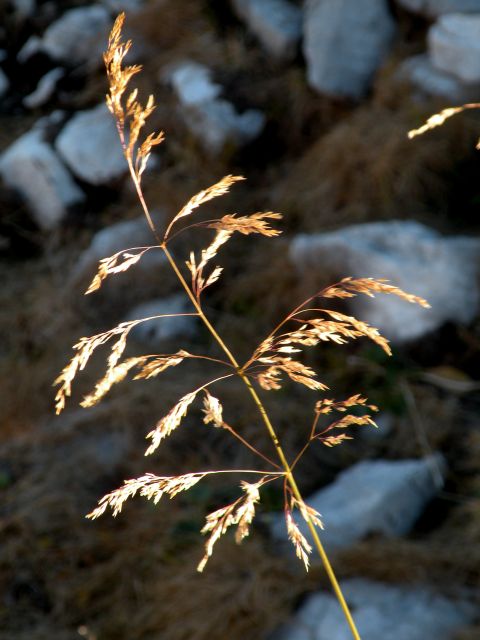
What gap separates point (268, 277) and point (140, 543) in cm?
143

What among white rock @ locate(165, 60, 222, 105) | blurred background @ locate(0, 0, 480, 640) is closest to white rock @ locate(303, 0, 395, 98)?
blurred background @ locate(0, 0, 480, 640)

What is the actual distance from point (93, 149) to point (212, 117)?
2.60ft

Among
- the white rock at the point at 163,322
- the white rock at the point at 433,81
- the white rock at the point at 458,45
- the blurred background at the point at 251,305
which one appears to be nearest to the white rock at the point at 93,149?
the blurred background at the point at 251,305

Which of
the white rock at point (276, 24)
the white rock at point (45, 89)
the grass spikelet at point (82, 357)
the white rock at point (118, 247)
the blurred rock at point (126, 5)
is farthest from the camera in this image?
the white rock at point (45, 89)

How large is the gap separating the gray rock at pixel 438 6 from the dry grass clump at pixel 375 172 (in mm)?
547

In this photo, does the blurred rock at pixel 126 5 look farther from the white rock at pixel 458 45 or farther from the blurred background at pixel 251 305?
the white rock at pixel 458 45

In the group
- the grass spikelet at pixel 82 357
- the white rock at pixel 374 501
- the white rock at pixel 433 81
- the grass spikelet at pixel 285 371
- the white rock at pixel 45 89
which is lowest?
the white rock at pixel 374 501

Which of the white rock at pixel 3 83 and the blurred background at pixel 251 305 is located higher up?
the white rock at pixel 3 83

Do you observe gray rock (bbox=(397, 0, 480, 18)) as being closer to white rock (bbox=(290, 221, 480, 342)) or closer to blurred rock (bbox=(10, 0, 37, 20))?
white rock (bbox=(290, 221, 480, 342))

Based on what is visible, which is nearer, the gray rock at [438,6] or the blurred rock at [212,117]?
the gray rock at [438,6]

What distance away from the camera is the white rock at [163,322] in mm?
3973

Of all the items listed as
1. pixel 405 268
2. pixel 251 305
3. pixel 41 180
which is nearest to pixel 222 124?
pixel 41 180

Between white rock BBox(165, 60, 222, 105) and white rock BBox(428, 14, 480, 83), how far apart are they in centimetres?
133

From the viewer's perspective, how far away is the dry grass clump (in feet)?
12.6
